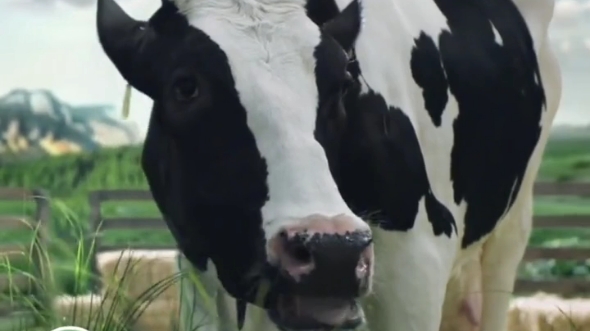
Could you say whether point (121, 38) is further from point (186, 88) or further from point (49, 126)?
point (49, 126)

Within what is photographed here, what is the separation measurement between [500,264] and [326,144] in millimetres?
1151

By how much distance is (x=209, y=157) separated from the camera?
1.32m

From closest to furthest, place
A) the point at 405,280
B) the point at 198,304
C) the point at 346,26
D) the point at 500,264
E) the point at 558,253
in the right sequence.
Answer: the point at 346,26
the point at 405,280
the point at 198,304
the point at 500,264
the point at 558,253

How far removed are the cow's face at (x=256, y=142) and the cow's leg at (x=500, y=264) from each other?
3.43 feet

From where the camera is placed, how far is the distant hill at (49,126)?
285cm

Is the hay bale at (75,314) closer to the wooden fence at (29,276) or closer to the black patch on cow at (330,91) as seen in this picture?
the wooden fence at (29,276)

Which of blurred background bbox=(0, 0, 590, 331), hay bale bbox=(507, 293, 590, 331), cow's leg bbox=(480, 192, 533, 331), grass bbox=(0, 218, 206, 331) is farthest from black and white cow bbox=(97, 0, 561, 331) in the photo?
blurred background bbox=(0, 0, 590, 331)

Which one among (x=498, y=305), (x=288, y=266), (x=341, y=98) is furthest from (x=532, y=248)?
(x=288, y=266)

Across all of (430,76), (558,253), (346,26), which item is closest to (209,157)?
(346,26)

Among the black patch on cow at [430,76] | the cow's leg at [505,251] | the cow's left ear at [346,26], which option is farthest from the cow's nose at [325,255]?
the cow's leg at [505,251]

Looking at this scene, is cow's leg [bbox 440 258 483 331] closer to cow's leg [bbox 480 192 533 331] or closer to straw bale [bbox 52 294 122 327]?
cow's leg [bbox 480 192 533 331]

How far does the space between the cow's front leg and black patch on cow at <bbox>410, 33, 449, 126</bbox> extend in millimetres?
223

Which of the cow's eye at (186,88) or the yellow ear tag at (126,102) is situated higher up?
the cow's eye at (186,88)

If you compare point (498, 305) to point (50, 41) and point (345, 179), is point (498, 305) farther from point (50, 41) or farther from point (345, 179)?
point (50, 41)
